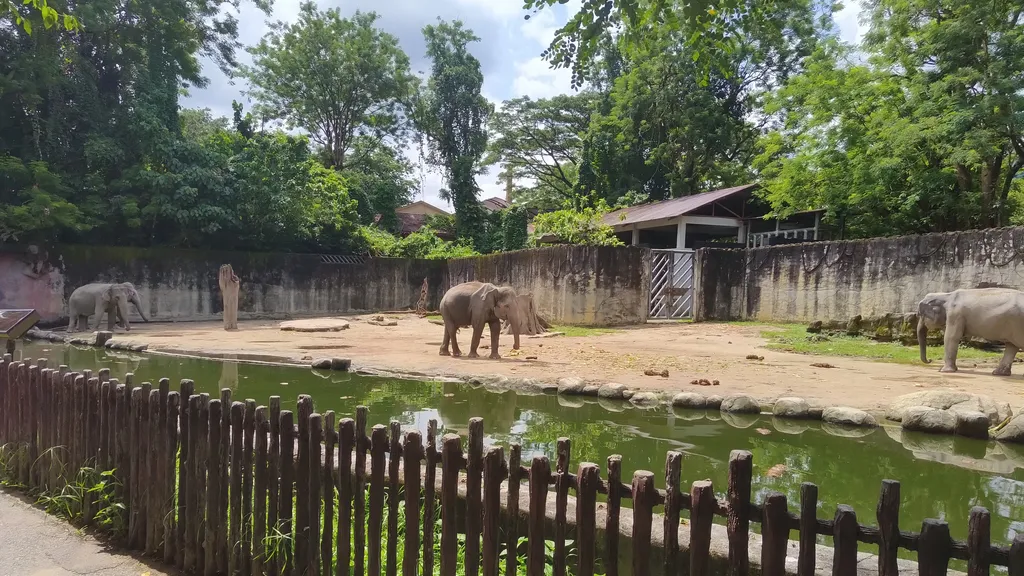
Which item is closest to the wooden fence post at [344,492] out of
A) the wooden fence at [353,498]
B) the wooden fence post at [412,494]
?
the wooden fence at [353,498]

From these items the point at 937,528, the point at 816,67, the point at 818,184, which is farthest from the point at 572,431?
the point at 816,67

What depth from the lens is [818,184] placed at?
19.6 metres

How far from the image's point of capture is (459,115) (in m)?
34.8

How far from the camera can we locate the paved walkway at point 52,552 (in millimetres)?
3104

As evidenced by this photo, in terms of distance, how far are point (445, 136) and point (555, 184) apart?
7.07m

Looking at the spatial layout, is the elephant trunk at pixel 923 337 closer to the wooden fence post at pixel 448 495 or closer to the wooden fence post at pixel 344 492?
the wooden fence post at pixel 448 495

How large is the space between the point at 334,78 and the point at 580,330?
2572 centimetres

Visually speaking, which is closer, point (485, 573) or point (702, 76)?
point (485, 573)

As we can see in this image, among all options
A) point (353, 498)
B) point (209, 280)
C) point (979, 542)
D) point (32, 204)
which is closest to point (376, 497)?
point (353, 498)

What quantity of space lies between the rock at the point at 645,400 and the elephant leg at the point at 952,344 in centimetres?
516

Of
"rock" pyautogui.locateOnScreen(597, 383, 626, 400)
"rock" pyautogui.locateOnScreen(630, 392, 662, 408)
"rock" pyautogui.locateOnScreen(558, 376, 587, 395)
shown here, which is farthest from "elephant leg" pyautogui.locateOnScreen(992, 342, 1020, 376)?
"rock" pyautogui.locateOnScreen(558, 376, 587, 395)

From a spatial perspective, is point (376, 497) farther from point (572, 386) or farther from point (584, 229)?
point (584, 229)

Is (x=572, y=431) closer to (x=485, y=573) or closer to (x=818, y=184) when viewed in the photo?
(x=485, y=573)

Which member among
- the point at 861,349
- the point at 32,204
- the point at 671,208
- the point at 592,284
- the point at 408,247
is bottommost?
the point at 861,349
